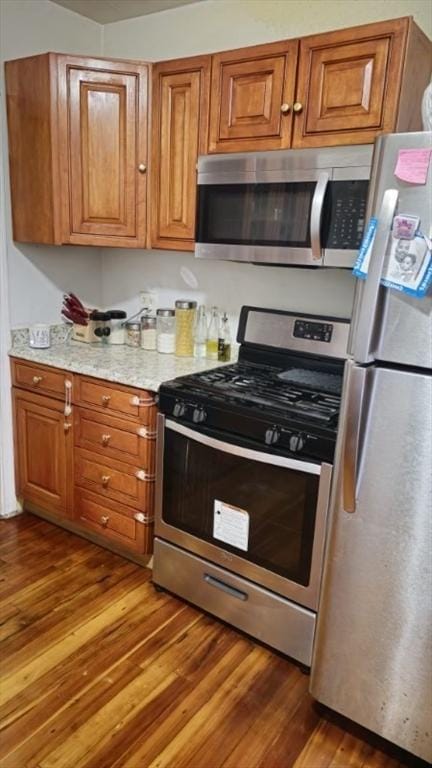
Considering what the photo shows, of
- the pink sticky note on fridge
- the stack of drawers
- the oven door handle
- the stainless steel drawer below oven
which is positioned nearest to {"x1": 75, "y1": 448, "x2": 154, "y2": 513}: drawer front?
the stack of drawers

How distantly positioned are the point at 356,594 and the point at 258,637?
0.59 metres

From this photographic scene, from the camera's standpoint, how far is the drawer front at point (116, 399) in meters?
2.22

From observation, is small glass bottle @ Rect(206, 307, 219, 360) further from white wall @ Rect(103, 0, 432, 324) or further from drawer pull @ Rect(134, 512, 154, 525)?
drawer pull @ Rect(134, 512, 154, 525)

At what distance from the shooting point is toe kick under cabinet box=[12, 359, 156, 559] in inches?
90.0

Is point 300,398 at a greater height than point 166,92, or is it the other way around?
point 166,92

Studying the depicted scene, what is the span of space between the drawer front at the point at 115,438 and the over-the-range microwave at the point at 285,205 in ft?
2.54

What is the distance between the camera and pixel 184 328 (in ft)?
8.57

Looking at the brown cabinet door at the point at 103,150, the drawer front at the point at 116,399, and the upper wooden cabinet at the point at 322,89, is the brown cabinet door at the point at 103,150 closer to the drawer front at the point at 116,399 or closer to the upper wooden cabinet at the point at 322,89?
the upper wooden cabinet at the point at 322,89

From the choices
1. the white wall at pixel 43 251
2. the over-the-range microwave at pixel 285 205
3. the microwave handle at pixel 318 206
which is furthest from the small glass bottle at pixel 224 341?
the white wall at pixel 43 251

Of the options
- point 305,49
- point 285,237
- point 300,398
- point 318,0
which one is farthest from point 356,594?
point 318,0

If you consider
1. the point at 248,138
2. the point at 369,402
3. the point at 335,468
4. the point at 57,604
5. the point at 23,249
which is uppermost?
the point at 248,138

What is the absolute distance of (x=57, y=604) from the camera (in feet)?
7.28

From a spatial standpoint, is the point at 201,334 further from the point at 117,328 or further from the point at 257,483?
Answer: the point at 257,483

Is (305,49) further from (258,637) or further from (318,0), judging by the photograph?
(258,637)
